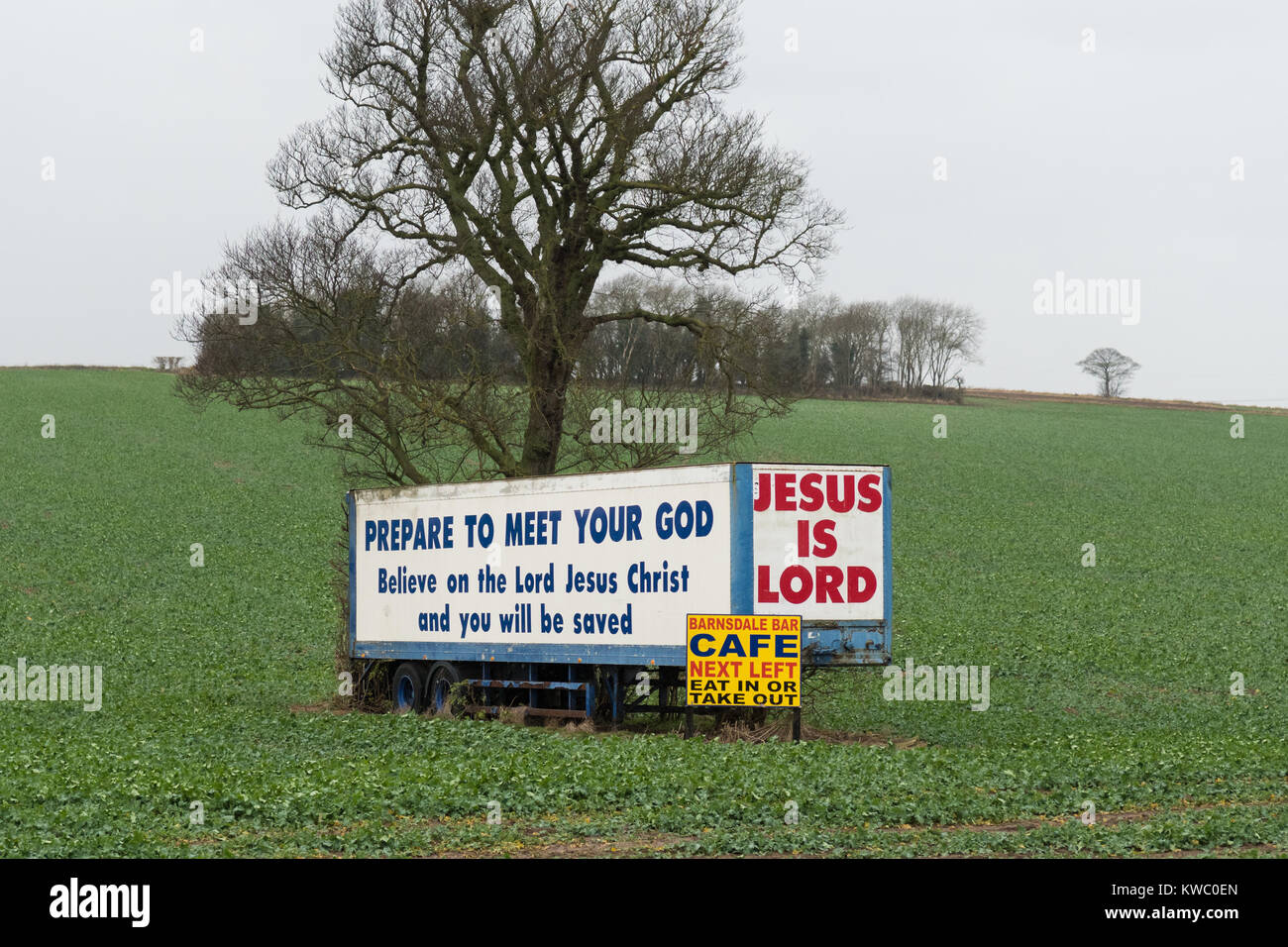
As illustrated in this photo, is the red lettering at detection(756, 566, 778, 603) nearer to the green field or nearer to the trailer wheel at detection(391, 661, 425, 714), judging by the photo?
the green field

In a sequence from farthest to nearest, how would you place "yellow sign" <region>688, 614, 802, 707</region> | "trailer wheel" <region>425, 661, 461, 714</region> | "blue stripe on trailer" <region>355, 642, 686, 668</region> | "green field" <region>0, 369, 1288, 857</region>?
"trailer wheel" <region>425, 661, 461, 714</region>
"blue stripe on trailer" <region>355, 642, 686, 668</region>
"yellow sign" <region>688, 614, 802, 707</region>
"green field" <region>0, 369, 1288, 857</region>

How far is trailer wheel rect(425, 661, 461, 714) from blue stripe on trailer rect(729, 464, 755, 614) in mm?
6292

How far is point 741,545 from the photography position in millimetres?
16984

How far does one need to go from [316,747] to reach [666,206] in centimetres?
1322

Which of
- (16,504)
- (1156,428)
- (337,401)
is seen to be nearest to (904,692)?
(337,401)

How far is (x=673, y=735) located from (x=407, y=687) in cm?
696

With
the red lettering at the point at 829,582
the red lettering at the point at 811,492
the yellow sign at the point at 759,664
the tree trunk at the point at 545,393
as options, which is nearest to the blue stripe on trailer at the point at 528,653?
the yellow sign at the point at 759,664

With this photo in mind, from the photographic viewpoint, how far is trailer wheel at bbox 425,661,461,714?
2167 centimetres

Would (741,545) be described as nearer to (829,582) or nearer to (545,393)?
(829,582)

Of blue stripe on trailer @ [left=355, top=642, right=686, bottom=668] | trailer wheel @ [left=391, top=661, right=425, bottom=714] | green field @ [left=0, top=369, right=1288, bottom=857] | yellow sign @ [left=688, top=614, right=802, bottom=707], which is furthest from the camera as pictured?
trailer wheel @ [left=391, top=661, right=425, bottom=714]

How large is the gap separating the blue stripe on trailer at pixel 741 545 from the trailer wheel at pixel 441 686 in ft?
20.6

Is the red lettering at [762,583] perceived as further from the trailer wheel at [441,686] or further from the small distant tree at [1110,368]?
the small distant tree at [1110,368]

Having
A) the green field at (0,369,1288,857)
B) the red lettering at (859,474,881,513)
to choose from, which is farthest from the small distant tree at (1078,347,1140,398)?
the red lettering at (859,474,881,513)

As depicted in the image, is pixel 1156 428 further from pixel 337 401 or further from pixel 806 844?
pixel 806 844
